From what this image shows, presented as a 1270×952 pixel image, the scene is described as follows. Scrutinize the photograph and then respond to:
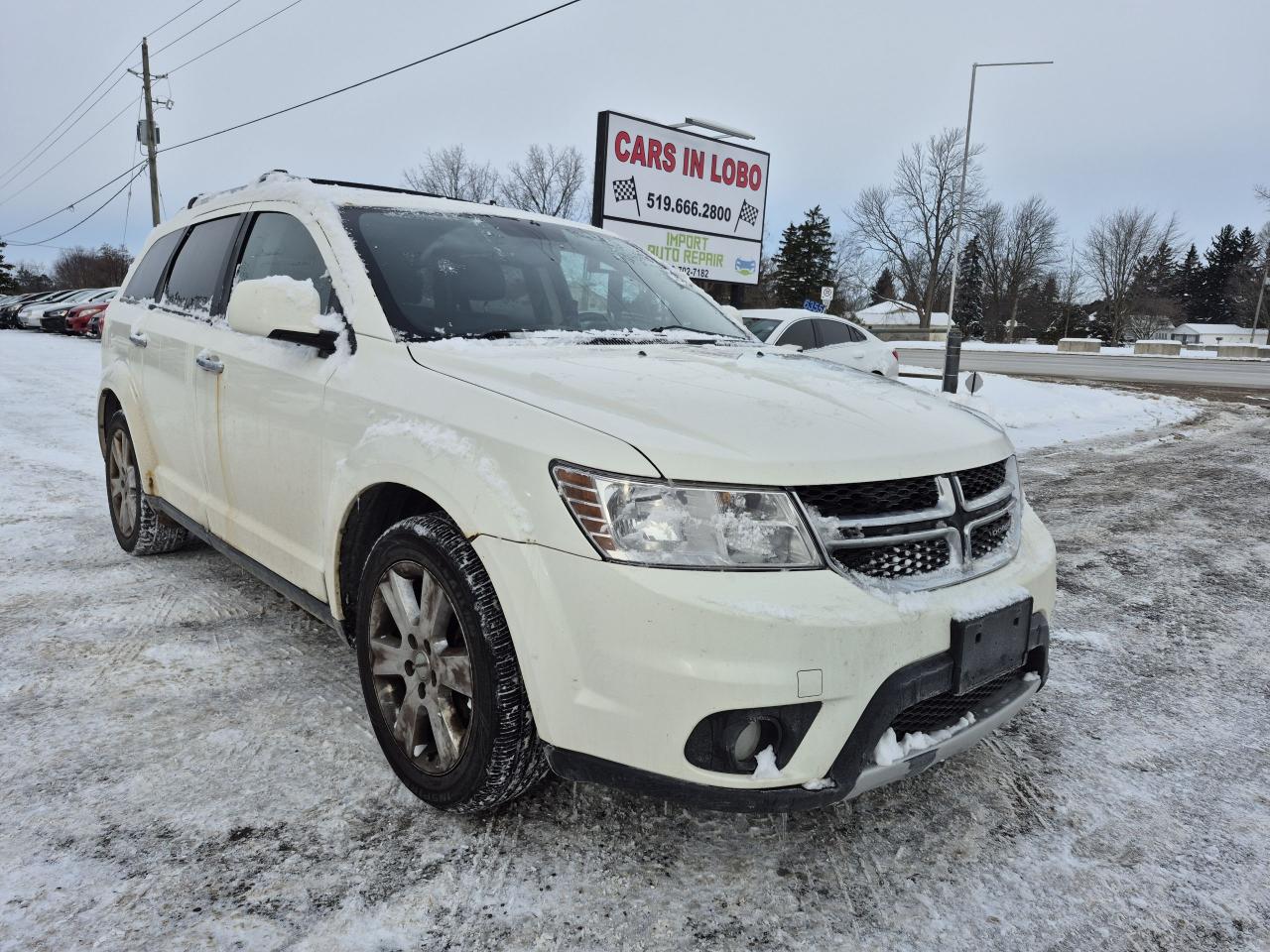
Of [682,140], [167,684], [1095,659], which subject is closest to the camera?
[167,684]

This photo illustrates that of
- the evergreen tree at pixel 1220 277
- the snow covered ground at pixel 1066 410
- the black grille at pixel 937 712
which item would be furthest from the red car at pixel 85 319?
the evergreen tree at pixel 1220 277

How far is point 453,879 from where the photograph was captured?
2.04 meters

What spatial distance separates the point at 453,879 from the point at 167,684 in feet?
5.25

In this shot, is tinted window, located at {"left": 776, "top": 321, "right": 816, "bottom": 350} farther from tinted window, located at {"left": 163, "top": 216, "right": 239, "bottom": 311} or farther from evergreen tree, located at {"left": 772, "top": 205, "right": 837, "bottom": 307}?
evergreen tree, located at {"left": 772, "top": 205, "right": 837, "bottom": 307}

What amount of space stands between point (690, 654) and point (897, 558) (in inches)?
22.9

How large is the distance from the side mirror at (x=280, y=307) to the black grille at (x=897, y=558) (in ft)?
5.66

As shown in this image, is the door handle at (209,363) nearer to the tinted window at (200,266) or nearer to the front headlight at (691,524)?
the tinted window at (200,266)

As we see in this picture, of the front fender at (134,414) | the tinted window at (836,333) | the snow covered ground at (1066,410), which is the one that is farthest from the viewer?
the tinted window at (836,333)

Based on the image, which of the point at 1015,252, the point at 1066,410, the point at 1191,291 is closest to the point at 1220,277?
the point at 1191,291

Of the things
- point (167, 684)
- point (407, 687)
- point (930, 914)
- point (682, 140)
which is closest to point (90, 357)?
point (682, 140)

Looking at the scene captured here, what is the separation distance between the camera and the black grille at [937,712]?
2.04 meters

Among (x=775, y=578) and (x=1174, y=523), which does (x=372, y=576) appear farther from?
(x=1174, y=523)

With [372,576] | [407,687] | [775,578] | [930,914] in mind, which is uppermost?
[775,578]

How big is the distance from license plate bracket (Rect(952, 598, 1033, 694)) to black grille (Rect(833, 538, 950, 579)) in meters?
0.15
